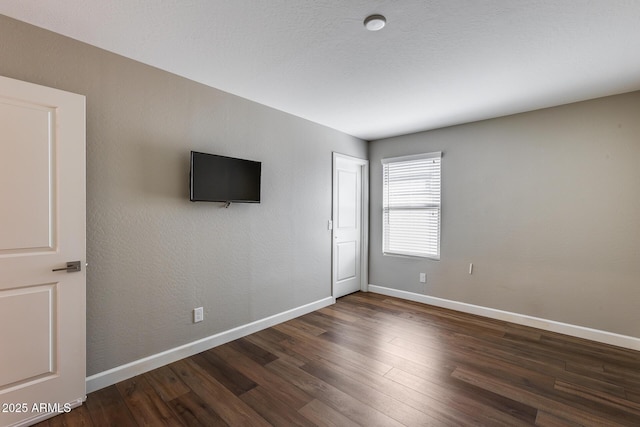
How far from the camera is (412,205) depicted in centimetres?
421

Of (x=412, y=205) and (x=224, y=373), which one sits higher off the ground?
(x=412, y=205)

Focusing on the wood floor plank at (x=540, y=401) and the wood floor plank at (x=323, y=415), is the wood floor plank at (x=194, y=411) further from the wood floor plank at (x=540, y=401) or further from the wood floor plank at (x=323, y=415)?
the wood floor plank at (x=540, y=401)

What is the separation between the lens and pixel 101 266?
2.10m

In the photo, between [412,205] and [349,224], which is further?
[349,224]

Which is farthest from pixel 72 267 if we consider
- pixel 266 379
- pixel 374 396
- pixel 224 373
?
pixel 374 396

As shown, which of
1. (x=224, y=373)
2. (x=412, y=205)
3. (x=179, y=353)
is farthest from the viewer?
(x=412, y=205)

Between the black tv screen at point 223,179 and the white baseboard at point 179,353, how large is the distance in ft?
4.40

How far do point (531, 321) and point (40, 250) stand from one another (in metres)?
4.57

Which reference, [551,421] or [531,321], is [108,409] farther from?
[531,321]

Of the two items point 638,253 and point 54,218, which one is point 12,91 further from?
point 638,253

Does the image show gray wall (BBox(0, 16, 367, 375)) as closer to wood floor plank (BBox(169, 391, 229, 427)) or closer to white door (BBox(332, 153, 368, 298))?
wood floor plank (BBox(169, 391, 229, 427))

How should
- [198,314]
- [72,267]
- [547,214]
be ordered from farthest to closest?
[547,214] < [198,314] < [72,267]

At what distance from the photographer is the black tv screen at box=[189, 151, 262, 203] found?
2.49 m

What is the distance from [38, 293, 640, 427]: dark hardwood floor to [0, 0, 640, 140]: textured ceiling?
2.51 metres
